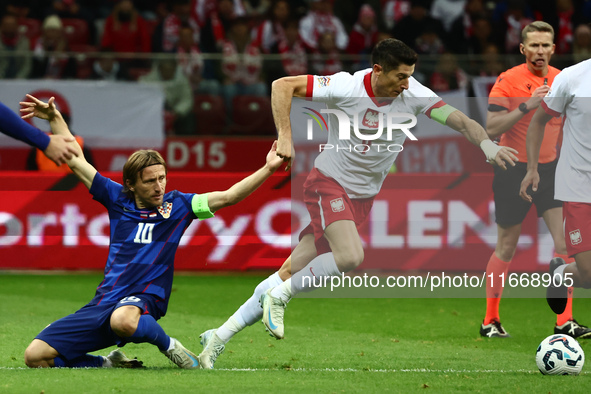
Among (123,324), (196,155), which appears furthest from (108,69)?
(123,324)

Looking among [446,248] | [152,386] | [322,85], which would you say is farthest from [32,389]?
[446,248]

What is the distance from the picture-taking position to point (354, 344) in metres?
6.77

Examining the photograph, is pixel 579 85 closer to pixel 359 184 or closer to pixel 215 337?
pixel 359 184

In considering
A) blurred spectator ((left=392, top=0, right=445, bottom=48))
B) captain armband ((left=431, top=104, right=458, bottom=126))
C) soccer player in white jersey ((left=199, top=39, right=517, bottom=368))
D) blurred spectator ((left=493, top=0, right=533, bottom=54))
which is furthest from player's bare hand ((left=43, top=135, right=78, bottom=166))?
blurred spectator ((left=493, top=0, right=533, bottom=54))

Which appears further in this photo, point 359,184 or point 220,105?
point 220,105

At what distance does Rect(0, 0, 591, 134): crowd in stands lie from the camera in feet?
37.8

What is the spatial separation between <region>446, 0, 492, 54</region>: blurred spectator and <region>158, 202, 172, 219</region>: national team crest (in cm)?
914

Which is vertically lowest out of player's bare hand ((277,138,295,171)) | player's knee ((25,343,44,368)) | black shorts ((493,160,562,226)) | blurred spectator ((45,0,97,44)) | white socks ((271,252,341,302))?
player's knee ((25,343,44,368))

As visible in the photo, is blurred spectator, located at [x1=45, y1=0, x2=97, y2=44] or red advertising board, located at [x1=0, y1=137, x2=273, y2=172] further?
blurred spectator, located at [x1=45, y1=0, x2=97, y2=44]

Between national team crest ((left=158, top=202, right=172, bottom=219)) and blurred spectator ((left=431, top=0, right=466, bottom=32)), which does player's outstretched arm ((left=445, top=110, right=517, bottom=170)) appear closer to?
national team crest ((left=158, top=202, right=172, bottom=219))

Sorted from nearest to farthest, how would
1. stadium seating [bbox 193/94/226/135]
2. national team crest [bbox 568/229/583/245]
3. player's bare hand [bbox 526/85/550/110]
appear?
national team crest [bbox 568/229/583/245]
player's bare hand [bbox 526/85/550/110]
stadium seating [bbox 193/94/226/135]

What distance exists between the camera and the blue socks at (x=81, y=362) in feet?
17.9

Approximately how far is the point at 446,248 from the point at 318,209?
1.81 m

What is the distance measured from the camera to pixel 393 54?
19.6ft
